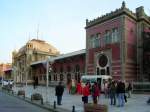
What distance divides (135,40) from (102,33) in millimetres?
4927

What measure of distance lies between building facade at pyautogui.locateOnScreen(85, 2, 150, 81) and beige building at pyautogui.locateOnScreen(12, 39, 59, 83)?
37.8 meters

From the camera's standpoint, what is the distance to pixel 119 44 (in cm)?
4025

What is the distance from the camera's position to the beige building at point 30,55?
8191cm

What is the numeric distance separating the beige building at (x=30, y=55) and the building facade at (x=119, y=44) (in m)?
37.8

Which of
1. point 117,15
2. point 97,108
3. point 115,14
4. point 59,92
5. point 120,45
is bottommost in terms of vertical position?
point 97,108

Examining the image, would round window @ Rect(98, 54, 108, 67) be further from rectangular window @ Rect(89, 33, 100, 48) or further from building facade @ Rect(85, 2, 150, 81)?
rectangular window @ Rect(89, 33, 100, 48)

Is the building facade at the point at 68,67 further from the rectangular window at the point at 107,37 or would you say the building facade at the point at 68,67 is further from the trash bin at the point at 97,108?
the trash bin at the point at 97,108

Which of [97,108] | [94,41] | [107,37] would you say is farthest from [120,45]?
[97,108]

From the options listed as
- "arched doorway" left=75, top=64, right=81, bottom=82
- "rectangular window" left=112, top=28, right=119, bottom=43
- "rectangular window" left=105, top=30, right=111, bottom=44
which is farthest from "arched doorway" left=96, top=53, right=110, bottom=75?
"arched doorway" left=75, top=64, right=81, bottom=82

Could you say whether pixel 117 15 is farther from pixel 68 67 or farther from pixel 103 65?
pixel 68 67

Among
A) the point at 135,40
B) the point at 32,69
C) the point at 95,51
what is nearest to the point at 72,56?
the point at 95,51

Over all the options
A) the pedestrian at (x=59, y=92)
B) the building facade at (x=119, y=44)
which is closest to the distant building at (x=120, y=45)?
the building facade at (x=119, y=44)

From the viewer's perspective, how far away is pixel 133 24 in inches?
1662

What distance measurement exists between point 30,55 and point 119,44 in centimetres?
4845
